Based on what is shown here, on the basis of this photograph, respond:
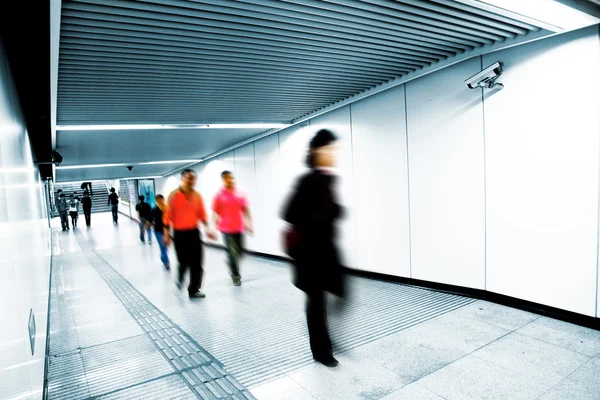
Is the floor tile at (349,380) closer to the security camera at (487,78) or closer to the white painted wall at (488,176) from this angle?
the white painted wall at (488,176)

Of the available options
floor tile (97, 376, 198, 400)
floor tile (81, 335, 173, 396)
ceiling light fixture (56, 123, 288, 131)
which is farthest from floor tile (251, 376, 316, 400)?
ceiling light fixture (56, 123, 288, 131)

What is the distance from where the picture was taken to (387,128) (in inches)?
241

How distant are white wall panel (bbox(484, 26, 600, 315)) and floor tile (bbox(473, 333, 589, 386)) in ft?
2.77

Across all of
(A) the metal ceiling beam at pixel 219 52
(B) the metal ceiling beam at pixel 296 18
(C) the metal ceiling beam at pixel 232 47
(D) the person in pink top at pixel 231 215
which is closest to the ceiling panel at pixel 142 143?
(D) the person in pink top at pixel 231 215

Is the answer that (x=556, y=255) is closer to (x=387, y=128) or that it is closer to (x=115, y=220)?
(x=387, y=128)

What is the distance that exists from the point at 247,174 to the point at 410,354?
309 inches

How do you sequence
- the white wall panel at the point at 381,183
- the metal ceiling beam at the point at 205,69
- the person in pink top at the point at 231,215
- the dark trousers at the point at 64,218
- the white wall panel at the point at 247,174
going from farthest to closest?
the dark trousers at the point at 64,218 → the white wall panel at the point at 247,174 → the person in pink top at the point at 231,215 → the white wall panel at the point at 381,183 → the metal ceiling beam at the point at 205,69

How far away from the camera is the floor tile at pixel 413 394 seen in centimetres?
277

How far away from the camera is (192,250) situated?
5.47 metres

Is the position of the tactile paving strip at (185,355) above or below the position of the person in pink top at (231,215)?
below

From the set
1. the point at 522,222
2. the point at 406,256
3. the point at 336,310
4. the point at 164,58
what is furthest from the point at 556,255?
the point at 164,58

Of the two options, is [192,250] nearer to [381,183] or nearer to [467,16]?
[381,183]

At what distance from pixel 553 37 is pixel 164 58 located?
4.28 m

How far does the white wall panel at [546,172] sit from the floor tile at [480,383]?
1.61 metres
